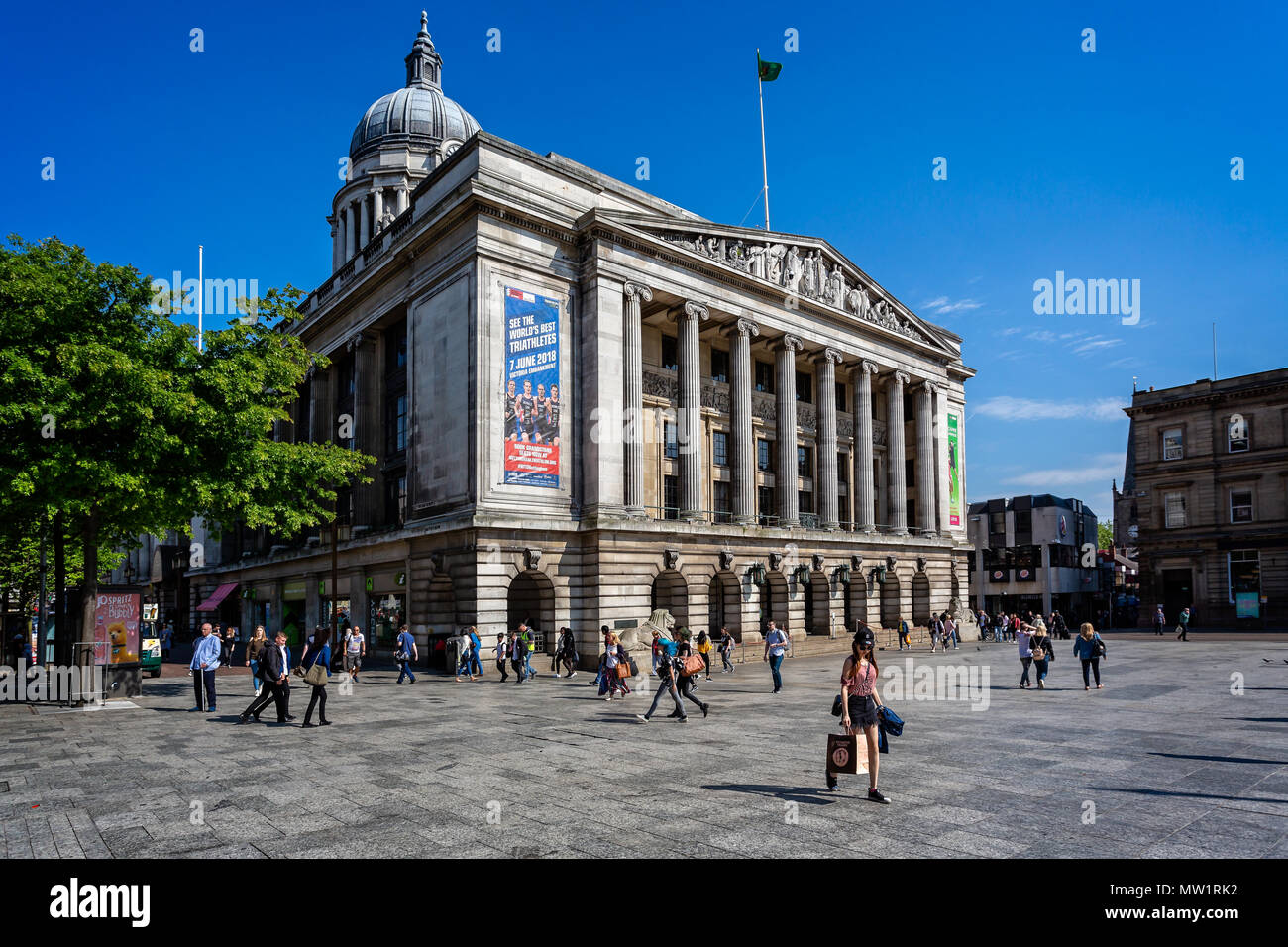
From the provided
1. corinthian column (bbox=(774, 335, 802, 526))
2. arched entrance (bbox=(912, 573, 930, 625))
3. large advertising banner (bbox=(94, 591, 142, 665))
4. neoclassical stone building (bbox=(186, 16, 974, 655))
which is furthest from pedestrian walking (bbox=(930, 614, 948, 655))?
large advertising banner (bbox=(94, 591, 142, 665))

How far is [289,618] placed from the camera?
4981cm

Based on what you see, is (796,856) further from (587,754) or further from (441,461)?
(441,461)

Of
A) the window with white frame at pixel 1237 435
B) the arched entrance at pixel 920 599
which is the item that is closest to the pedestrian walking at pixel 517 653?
the arched entrance at pixel 920 599

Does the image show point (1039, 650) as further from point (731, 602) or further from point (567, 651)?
point (731, 602)

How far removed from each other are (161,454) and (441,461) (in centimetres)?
1369

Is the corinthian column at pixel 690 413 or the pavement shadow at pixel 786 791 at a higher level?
the corinthian column at pixel 690 413

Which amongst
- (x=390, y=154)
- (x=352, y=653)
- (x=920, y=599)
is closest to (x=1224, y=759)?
(x=352, y=653)

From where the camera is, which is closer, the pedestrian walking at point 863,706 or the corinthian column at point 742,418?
the pedestrian walking at point 863,706

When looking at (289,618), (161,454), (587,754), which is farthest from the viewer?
(289,618)

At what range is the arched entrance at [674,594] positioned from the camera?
1471 inches

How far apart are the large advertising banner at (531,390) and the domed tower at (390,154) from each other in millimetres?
36883

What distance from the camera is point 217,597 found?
188 feet

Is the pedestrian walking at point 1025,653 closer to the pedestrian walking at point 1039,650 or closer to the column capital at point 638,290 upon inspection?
the pedestrian walking at point 1039,650
